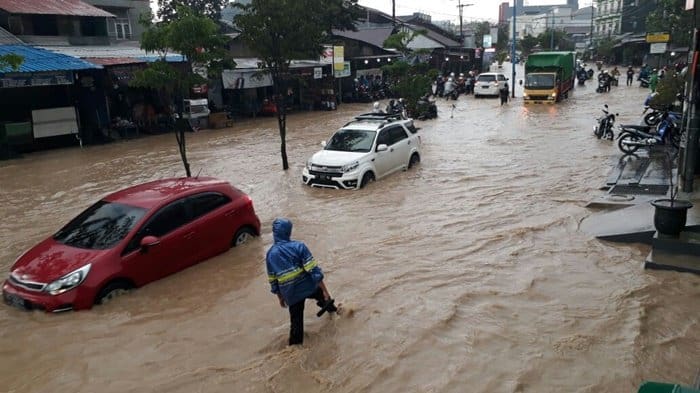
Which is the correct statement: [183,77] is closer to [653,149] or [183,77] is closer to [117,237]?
[117,237]

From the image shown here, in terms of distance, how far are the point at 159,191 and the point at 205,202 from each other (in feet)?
2.32

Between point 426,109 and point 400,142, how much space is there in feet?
43.7

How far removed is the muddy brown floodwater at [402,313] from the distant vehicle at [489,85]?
2657cm

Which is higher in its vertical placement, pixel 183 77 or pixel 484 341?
pixel 183 77

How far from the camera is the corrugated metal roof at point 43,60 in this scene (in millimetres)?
18956

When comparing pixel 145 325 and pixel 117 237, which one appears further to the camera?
pixel 117 237

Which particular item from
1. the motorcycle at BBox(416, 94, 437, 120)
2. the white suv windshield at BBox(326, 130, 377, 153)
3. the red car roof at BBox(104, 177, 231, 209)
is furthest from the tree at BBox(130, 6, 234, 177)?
the motorcycle at BBox(416, 94, 437, 120)

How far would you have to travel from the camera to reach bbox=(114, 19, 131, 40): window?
120 feet

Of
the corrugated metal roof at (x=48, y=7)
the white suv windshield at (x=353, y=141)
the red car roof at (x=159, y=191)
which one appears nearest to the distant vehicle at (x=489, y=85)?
the corrugated metal roof at (x=48, y=7)

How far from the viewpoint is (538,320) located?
6.61m

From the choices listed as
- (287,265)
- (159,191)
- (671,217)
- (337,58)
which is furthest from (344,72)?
(287,265)

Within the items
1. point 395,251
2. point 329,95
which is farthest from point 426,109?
point 395,251

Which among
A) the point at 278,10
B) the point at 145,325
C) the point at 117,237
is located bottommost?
the point at 145,325

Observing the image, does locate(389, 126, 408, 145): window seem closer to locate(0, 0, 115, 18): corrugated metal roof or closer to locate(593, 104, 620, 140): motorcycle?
locate(593, 104, 620, 140): motorcycle
